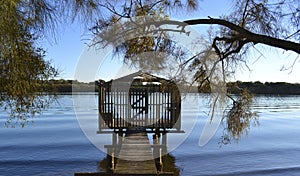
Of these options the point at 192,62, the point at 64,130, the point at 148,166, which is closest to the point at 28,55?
the point at 192,62

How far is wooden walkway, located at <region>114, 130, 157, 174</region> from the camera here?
5.21 m

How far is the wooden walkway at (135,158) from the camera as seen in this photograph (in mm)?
5211

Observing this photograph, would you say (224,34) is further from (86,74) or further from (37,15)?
(37,15)

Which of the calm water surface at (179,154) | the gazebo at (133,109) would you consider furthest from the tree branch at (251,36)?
the calm water surface at (179,154)

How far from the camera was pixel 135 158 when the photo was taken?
5.82 m

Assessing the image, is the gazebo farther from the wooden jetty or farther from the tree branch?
the tree branch

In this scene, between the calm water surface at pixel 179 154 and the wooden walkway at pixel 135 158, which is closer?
the wooden walkway at pixel 135 158

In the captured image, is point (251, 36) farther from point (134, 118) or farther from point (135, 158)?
point (134, 118)

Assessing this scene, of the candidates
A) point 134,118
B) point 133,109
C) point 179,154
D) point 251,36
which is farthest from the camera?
point 179,154

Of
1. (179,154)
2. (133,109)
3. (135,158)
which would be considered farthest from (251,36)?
(179,154)

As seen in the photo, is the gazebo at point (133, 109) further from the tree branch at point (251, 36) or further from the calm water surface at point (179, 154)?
the tree branch at point (251, 36)

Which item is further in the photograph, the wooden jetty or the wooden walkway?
the wooden jetty

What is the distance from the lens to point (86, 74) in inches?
79.8

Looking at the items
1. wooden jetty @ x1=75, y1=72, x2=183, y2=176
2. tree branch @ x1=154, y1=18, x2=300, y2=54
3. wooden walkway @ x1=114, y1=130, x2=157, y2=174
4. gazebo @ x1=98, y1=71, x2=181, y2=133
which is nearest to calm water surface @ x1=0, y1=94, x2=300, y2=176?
gazebo @ x1=98, y1=71, x2=181, y2=133
